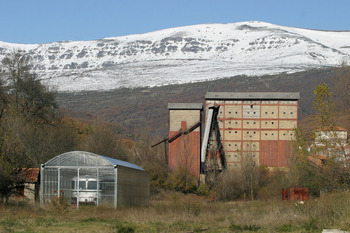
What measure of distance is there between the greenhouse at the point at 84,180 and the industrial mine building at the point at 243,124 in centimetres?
2874

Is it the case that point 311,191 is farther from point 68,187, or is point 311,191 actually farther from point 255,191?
point 68,187

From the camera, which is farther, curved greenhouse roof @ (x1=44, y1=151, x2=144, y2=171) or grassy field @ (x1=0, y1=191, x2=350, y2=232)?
curved greenhouse roof @ (x1=44, y1=151, x2=144, y2=171)

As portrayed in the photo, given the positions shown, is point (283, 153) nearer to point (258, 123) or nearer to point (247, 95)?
point (258, 123)

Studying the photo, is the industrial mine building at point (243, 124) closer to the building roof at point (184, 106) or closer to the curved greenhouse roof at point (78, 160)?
the building roof at point (184, 106)

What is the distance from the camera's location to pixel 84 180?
31.8m

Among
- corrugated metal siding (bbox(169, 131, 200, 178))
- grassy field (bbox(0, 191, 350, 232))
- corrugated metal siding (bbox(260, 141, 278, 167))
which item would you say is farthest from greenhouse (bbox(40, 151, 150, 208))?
corrugated metal siding (bbox(260, 141, 278, 167))

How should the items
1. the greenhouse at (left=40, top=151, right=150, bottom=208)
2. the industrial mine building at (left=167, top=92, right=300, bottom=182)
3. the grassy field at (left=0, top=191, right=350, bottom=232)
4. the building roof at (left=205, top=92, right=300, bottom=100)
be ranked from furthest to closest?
the building roof at (left=205, top=92, right=300, bottom=100), the industrial mine building at (left=167, top=92, right=300, bottom=182), the greenhouse at (left=40, top=151, right=150, bottom=208), the grassy field at (left=0, top=191, right=350, bottom=232)

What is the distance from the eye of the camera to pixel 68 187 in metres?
32.0

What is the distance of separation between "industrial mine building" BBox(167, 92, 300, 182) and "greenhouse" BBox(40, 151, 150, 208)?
28739 millimetres

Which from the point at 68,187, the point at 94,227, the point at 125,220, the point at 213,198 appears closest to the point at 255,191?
the point at 213,198

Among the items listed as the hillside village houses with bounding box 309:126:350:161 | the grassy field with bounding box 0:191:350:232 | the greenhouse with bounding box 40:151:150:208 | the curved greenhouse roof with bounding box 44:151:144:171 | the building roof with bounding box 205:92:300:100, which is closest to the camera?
the grassy field with bounding box 0:191:350:232

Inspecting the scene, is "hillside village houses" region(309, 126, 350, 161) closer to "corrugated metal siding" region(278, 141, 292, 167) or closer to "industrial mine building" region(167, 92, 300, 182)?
"industrial mine building" region(167, 92, 300, 182)

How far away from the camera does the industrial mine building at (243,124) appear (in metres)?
61.5

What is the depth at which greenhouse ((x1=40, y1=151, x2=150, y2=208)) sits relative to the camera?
3116 cm
